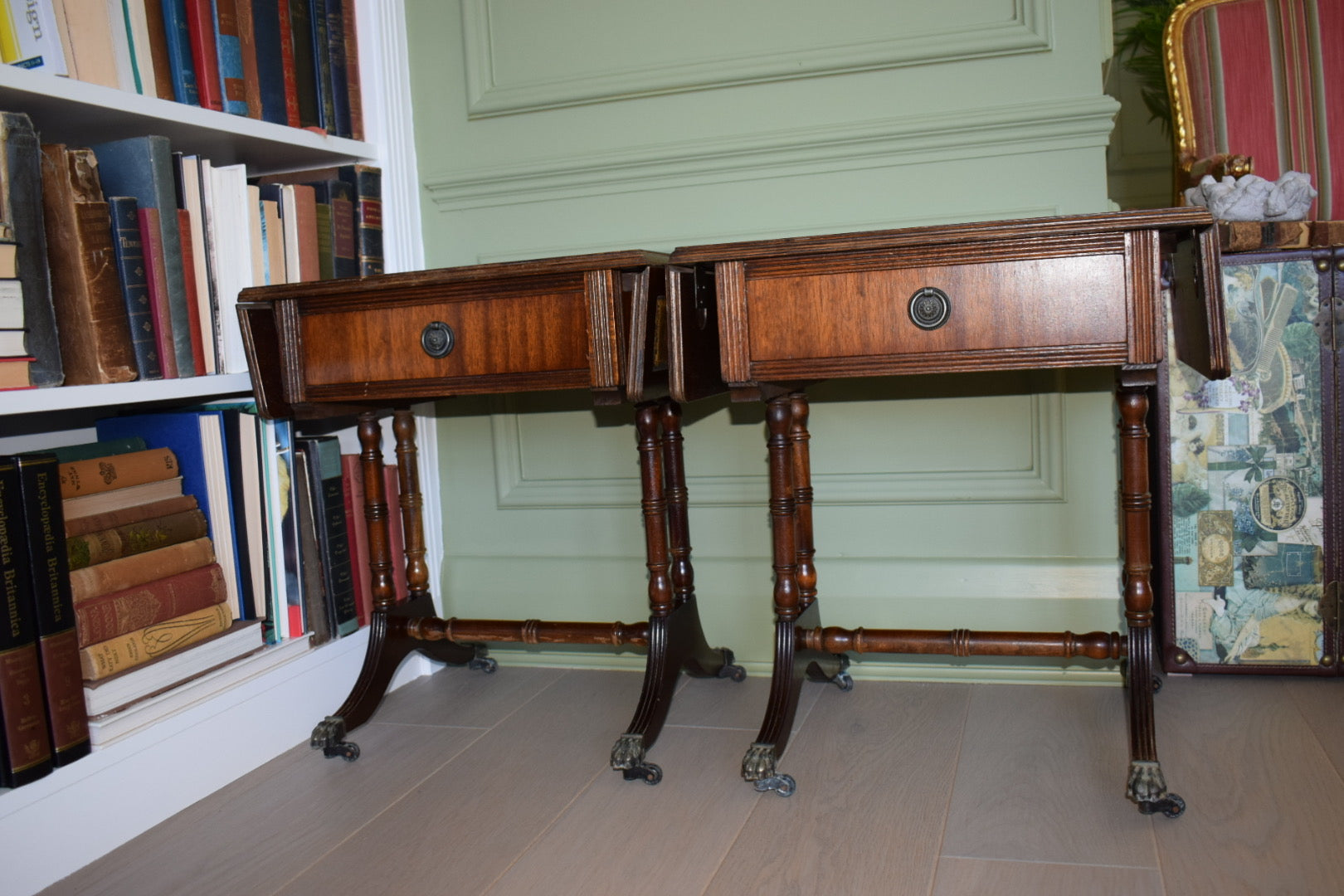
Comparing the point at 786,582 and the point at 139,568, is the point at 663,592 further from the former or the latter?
the point at 139,568

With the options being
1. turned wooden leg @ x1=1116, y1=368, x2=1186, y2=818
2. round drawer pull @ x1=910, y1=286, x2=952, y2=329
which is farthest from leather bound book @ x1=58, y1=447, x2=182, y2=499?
turned wooden leg @ x1=1116, y1=368, x2=1186, y2=818

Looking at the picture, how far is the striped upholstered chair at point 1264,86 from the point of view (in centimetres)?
189

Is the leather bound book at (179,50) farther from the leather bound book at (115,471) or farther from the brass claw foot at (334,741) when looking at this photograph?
the brass claw foot at (334,741)

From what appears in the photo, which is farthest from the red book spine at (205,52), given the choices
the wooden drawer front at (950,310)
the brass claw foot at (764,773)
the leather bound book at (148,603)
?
the brass claw foot at (764,773)

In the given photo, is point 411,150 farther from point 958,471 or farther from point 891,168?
point 958,471

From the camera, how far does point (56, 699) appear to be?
133cm

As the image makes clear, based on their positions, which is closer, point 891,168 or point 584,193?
point 891,168

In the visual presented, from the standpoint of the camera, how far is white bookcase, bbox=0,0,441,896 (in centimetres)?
132

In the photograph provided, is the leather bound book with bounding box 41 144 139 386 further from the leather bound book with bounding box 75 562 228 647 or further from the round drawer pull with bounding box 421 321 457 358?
the round drawer pull with bounding box 421 321 457 358

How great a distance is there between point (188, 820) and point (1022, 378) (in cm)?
139

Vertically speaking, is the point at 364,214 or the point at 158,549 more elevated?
the point at 364,214

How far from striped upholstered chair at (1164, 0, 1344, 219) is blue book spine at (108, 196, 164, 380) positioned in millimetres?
1677

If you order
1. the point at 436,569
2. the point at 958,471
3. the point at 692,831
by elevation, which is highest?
the point at 958,471

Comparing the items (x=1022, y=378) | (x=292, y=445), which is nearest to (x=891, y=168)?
(x=1022, y=378)
